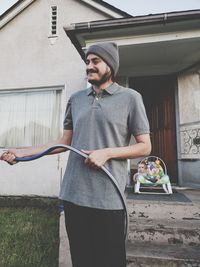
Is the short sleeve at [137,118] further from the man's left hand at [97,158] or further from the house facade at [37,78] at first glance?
the house facade at [37,78]

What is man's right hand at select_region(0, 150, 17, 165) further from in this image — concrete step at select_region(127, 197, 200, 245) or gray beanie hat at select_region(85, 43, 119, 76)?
concrete step at select_region(127, 197, 200, 245)

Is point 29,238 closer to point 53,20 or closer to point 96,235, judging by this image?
point 96,235

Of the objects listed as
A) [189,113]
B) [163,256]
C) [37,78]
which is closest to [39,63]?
[37,78]

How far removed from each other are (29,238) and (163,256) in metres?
2.11

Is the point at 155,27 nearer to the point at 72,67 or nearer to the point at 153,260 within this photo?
the point at 72,67

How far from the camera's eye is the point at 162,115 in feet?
18.7

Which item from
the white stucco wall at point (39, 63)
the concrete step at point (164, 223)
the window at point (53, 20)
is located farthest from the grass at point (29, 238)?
the window at point (53, 20)

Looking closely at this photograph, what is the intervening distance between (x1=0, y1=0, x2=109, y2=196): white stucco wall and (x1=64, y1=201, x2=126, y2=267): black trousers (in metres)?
4.12

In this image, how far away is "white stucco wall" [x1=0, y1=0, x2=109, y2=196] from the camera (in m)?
5.52

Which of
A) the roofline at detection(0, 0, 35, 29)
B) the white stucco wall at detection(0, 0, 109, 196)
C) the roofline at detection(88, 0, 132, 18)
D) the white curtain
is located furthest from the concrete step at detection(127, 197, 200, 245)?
the roofline at detection(0, 0, 35, 29)

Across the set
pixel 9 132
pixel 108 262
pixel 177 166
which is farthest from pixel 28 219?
pixel 108 262

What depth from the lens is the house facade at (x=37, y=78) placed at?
5.59m

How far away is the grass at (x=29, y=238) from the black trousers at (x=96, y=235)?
1.95 meters

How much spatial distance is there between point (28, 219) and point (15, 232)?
0.66 meters
